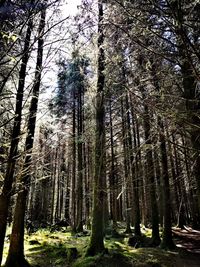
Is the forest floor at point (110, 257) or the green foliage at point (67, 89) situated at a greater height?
the green foliage at point (67, 89)

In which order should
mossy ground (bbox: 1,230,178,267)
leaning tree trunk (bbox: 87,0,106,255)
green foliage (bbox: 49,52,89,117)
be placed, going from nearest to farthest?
mossy ground (bbox: 1,230,178,267)
leaning tree trunk (bbox: 87,0,106,255)
green foliage (bbox: 49,52,89,117)

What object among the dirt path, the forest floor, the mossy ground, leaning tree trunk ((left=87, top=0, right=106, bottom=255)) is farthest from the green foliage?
the dirt path

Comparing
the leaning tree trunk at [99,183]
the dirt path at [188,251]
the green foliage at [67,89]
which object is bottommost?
the dirt path at [188,251]

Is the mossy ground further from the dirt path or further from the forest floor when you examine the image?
the dirt path

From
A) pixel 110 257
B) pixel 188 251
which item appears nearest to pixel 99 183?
pixel 110 257

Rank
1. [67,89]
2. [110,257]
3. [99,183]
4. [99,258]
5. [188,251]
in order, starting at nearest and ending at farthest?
1. [99,258]
2. [110,257]
3. [99,183]
4. [188,251]
5. [67,89]

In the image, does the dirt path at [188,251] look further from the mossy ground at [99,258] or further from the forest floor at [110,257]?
the mossy ground at [99,258]

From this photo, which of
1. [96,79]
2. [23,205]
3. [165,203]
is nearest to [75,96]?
[96,79]

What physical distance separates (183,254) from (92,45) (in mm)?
9194

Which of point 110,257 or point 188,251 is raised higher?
point 110,257

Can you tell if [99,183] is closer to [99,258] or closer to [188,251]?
[99,258]

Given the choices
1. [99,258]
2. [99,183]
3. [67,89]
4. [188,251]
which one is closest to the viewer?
[99,258]

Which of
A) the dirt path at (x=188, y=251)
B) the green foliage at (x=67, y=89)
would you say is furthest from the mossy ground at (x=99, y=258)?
the green foliage at (x=67, y=89)

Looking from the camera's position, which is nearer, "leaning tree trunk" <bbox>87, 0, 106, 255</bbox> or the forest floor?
the forest floor
